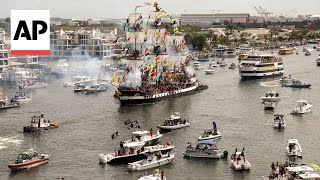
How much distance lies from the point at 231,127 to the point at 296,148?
7.01 m

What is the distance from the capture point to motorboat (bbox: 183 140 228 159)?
26703 mm

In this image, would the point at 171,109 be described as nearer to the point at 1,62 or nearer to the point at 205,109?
the point at 205,109

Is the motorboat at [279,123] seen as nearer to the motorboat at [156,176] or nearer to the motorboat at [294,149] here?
the motorboat at [294,149]

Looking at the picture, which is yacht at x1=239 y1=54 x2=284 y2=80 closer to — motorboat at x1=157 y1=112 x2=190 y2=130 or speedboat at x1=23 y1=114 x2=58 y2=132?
motorboat at x1=157 y1=112 x2=190 y2=130

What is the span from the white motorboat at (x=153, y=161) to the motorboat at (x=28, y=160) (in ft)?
12.7

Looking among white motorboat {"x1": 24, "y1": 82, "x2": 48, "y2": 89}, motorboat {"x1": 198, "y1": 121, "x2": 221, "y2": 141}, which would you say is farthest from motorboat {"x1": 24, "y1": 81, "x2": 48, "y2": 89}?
motorboat {"x1": 198, "y1": 121, "x2": 221, "y2": 141}

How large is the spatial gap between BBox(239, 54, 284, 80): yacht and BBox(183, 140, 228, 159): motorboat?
102 feet

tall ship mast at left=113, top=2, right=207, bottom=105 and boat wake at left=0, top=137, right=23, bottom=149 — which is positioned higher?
tall ship mast at left=113, top=2, right=207, bottom=105

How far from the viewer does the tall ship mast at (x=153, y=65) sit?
143ft

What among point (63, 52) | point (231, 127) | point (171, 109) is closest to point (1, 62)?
point (63, 52)

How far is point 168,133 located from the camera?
3212 centimetres

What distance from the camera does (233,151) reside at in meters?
27.8

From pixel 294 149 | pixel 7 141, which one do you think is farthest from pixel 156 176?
pixel 7 141

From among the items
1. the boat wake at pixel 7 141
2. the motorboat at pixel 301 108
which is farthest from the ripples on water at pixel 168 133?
the motorboat at pixel 301 108
